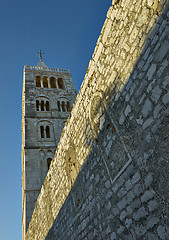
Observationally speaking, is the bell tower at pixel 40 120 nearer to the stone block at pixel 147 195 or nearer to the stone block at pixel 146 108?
the stone block at pixel 147 195

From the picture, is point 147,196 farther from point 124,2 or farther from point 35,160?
point 35,160

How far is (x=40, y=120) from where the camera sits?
61.4 feet

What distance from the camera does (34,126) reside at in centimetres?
1812

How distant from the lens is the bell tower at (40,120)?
48.1 ft

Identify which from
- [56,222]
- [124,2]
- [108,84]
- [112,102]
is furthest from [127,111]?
[56,222]

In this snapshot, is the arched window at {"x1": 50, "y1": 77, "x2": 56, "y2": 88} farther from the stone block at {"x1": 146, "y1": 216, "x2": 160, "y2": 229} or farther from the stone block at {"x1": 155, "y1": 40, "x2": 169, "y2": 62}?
the stone block at {"x1": 146, "y1": 216, "x2": 160, "y2": 229}

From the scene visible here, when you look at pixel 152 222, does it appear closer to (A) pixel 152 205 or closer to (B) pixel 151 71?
(A) pixel 152 205

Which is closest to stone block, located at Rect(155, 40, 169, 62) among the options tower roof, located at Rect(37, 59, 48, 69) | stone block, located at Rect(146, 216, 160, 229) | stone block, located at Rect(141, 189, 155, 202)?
stone block, located at Rect(141, 189, 155, 202)

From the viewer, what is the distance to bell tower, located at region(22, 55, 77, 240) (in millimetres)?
14656

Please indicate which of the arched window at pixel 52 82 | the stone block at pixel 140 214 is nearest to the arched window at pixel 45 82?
the arched window at pixel 52 82

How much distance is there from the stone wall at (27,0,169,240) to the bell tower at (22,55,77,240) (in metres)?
10.6

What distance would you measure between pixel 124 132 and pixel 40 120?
1655cm

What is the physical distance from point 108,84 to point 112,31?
2.99 feet

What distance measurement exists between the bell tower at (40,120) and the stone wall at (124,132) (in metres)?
10.6
